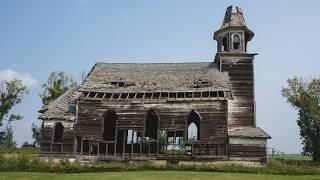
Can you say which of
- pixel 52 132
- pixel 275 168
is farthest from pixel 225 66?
A: pixel 52 132

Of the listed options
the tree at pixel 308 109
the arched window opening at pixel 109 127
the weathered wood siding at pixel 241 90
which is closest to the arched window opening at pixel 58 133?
the arched window opening at pixel 109 127

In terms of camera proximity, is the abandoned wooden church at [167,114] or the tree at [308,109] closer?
the abandoned wooden church at [167,114]

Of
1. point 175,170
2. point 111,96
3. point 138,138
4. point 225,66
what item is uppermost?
point 225,66

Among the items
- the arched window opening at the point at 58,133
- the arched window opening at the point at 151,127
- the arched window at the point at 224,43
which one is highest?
the arched window at the point at 224,43

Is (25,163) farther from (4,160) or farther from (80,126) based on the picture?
(80,126)

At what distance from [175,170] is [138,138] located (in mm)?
10686

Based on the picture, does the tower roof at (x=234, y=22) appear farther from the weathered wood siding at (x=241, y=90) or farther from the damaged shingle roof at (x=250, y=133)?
the damaged shingle roof at (x=250, y=133)

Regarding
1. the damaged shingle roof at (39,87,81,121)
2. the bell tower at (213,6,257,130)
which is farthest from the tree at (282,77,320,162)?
the damaged shingle roof at (39,87,81,121)

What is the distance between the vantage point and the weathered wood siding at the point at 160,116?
38656 mm

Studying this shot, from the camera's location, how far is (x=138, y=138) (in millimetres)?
42312

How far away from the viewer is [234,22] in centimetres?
4566

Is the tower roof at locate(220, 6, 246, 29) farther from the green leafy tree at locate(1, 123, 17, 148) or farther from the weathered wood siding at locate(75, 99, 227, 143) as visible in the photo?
the green leafy tree at locate(1, 123, 17, 148)

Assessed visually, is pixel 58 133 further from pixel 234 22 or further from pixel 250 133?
pixel 234 22

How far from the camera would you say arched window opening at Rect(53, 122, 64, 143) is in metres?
39.7
